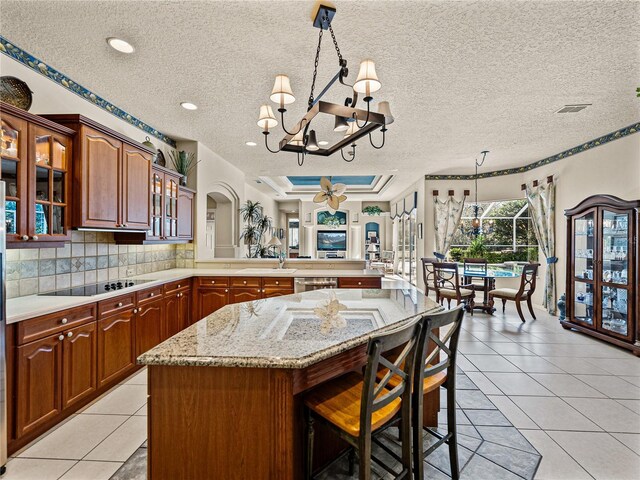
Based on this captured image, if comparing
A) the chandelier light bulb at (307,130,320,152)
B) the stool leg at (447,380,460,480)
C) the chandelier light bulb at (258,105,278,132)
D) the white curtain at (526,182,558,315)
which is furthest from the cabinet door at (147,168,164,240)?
the white curtain at (526,182,558,315)

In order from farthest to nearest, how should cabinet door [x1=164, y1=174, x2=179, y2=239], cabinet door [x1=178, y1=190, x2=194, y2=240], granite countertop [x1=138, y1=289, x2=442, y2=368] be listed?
cabinet door [x1=178, y1=190, x2=194, y2=240] < cabinet door [x1=164, y1=174, x2=179, y2=239] < granite countertop [x1=138, y1=289, x2=442, y2=368]

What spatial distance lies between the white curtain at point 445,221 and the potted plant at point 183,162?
505 centimetres

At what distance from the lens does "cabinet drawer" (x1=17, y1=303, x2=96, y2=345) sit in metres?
1.95

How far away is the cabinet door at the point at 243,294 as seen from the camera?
14.2ft

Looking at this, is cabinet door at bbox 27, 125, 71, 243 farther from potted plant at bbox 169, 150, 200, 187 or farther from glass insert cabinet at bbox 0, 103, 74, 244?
potted plant at bbox 169, 150, 200, 187

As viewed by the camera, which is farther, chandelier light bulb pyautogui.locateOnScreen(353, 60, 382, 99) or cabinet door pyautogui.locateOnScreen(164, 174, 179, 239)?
cabinet door pyautogui.locateOnScreen(164, 174, 179, 239)

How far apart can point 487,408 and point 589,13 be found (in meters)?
2.91

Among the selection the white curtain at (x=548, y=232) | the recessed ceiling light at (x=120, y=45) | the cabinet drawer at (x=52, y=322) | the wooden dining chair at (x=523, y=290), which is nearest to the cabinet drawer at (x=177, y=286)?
the cabinet drawer at (x=52, y=322)

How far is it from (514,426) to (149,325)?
3.43 meters

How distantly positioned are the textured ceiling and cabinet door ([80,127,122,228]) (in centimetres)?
64

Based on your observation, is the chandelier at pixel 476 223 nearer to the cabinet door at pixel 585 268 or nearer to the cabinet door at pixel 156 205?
the cabinet door at pixel 585 268

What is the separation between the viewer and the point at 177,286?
3867 millimetres

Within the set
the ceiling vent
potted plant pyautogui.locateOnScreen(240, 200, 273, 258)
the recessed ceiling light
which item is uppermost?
the ceiling vent

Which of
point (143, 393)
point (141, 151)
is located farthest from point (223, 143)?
point (143, 393)
